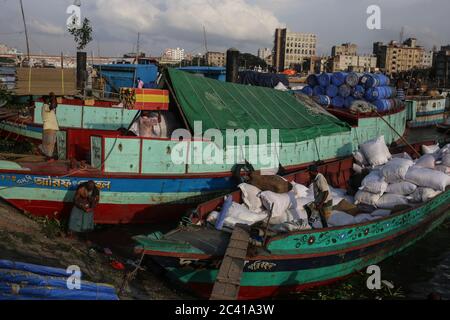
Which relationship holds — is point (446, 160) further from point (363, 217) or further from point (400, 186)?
point (363, 217)

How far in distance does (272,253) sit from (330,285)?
71.2 inches

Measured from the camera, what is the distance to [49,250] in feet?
27.3

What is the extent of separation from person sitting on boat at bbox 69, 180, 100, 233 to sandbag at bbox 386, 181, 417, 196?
6643mm

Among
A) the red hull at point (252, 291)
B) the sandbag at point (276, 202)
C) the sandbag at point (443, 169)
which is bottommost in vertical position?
the red hull at point (252, 291)

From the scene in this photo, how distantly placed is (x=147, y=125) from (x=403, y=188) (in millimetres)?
6369

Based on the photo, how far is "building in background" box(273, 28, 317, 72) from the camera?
148 meters

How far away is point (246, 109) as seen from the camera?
12.9m

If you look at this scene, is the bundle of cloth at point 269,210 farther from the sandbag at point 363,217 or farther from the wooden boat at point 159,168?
the wooden boat at point 159,168

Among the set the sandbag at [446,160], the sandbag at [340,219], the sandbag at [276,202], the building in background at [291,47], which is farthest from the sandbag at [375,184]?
the building in background at [291,47]

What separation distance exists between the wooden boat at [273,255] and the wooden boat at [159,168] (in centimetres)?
231

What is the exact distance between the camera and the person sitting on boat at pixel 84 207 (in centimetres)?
946

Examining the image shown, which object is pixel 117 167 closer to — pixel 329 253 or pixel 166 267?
pixel 166 267

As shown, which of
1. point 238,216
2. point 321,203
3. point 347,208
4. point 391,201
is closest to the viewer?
point 238,216

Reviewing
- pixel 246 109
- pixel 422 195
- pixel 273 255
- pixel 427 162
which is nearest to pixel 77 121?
pixel 246 109
